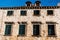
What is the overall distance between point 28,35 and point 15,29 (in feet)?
Answer: 7.44

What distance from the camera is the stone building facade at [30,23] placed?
2347 cm

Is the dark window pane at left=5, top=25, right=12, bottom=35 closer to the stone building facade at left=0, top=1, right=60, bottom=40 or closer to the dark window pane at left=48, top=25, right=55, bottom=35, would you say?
the stone building facade at left=0, top=1, right=60, bottom=40

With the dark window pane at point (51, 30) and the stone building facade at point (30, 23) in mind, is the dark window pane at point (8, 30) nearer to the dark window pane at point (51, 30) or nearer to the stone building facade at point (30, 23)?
the stone building facade at point (30, 23)

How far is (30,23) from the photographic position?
24.1 m

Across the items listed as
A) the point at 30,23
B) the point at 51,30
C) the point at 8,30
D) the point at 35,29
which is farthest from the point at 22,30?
the point at 51,30

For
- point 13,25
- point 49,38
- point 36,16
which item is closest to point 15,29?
point 13,25

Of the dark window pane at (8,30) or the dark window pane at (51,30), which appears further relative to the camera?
the dark window pane at (8,30)

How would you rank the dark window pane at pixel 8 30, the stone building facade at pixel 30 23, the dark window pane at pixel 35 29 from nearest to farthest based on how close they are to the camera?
the stone building facade at pixel 30 23 → the dark window pane at pixel 35 29 → the dark window pane at pixel 8 30

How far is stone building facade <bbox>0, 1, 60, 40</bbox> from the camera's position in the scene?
23469mm

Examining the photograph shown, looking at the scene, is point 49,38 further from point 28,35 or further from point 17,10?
point 17,10

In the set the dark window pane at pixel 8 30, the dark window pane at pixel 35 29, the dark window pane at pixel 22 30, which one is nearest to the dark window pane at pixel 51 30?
the dark window pane at pixel 35 29

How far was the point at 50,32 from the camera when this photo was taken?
23375 millimetres

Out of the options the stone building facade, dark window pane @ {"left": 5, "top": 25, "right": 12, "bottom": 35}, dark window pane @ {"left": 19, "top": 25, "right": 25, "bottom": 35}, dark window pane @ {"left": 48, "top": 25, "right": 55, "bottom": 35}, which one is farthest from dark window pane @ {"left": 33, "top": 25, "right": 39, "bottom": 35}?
dark window pane @ {"left": 5, "top": 25, "right": 12, "bottom": 35}

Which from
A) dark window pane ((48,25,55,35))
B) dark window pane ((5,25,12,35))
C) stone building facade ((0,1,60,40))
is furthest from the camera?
dark window pane ((5,25,12,35))
